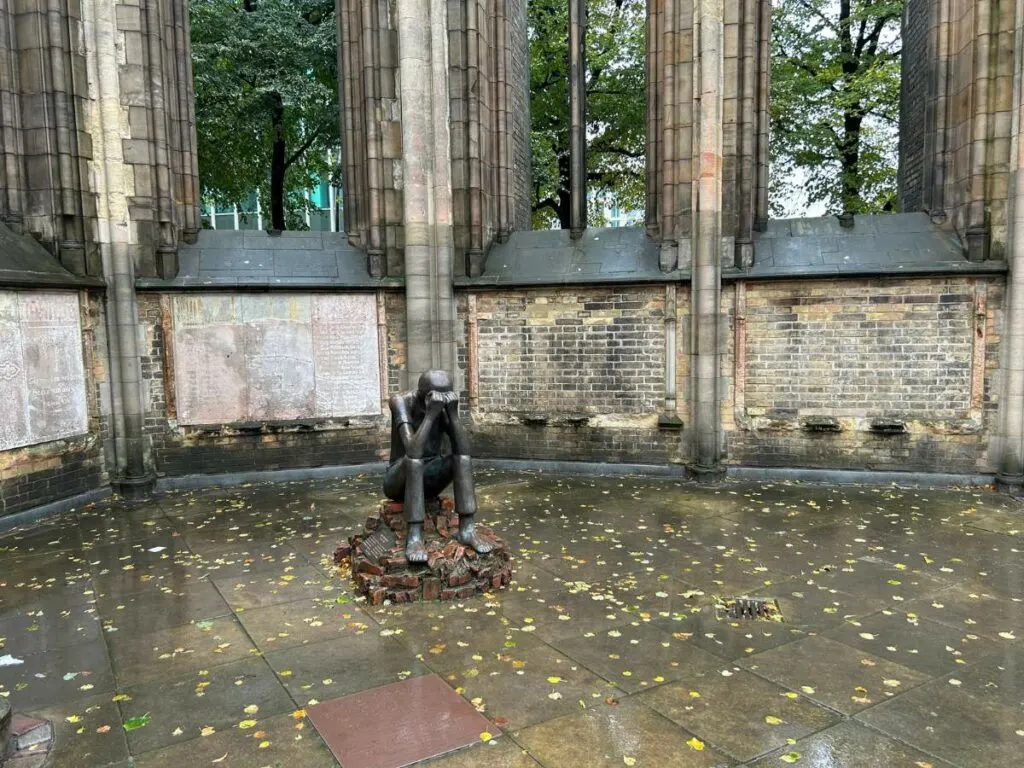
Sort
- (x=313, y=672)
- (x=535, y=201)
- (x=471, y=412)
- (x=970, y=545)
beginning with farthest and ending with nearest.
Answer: (x=535, y=201)
(x=471, y=412)
(x=970, y=545)
(x=313, y=672)

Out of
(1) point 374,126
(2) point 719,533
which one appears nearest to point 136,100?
(1) point 374,126

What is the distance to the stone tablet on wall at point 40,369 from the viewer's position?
7.97 meters

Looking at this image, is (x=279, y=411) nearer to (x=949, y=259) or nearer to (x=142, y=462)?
(x=142, y=462)

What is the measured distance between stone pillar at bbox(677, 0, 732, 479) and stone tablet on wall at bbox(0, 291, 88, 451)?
7.78m

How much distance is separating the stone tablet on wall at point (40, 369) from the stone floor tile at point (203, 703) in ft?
17.2

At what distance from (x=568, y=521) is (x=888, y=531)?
323cm

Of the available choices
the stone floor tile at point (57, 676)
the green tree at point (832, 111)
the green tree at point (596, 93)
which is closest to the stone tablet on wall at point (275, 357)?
the stone floor tile at point (57, 676)

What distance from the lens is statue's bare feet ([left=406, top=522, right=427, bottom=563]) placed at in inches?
220

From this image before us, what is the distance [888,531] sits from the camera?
7.33m

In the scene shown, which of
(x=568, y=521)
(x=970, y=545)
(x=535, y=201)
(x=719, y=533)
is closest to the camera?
(x=970, y=545)

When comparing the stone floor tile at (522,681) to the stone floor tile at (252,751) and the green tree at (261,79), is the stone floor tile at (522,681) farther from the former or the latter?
the green tree at (261,79)

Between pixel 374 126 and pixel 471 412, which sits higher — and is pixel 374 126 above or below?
above

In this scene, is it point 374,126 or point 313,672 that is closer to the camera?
point 313,672

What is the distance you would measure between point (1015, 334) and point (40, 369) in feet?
37.4
